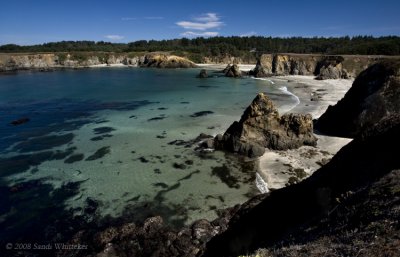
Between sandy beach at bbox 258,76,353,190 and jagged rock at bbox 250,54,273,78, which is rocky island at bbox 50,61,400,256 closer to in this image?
sandy beach at bbox 258,76,353,190

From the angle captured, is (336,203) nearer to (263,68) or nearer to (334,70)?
(334,70)

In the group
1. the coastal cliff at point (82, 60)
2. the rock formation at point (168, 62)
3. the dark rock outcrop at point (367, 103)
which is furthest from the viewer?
the coastal cliff at point (82, 60)

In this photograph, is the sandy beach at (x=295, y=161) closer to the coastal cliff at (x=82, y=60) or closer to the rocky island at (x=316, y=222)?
the rocky island at (x=316, y=222)

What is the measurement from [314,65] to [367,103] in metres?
81.8

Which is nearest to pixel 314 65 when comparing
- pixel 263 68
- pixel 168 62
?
pixel 263 68

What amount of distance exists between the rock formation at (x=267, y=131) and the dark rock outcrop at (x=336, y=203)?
624 inches

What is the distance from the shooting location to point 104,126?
4484 cm

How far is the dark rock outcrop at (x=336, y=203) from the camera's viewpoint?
990 centimetres

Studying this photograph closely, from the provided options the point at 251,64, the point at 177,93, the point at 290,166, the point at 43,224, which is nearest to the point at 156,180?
the point at 43,224

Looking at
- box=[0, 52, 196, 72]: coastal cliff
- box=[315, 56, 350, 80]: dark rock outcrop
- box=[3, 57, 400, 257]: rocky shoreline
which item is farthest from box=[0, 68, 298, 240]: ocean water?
box=[0, 52, 196, 72]: coastal cliff

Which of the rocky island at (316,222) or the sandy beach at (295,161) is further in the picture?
the sandy beach at (295,161)

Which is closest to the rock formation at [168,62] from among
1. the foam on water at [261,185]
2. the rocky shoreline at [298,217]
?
the foam on water at [261,185]

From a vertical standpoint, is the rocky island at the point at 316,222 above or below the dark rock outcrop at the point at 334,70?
below

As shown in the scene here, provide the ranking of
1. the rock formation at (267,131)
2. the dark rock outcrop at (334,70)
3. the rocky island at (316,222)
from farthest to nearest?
the dark rock outcrop at (334,70) → the rock formation at (267,131) → the rocky island at (316,222)
